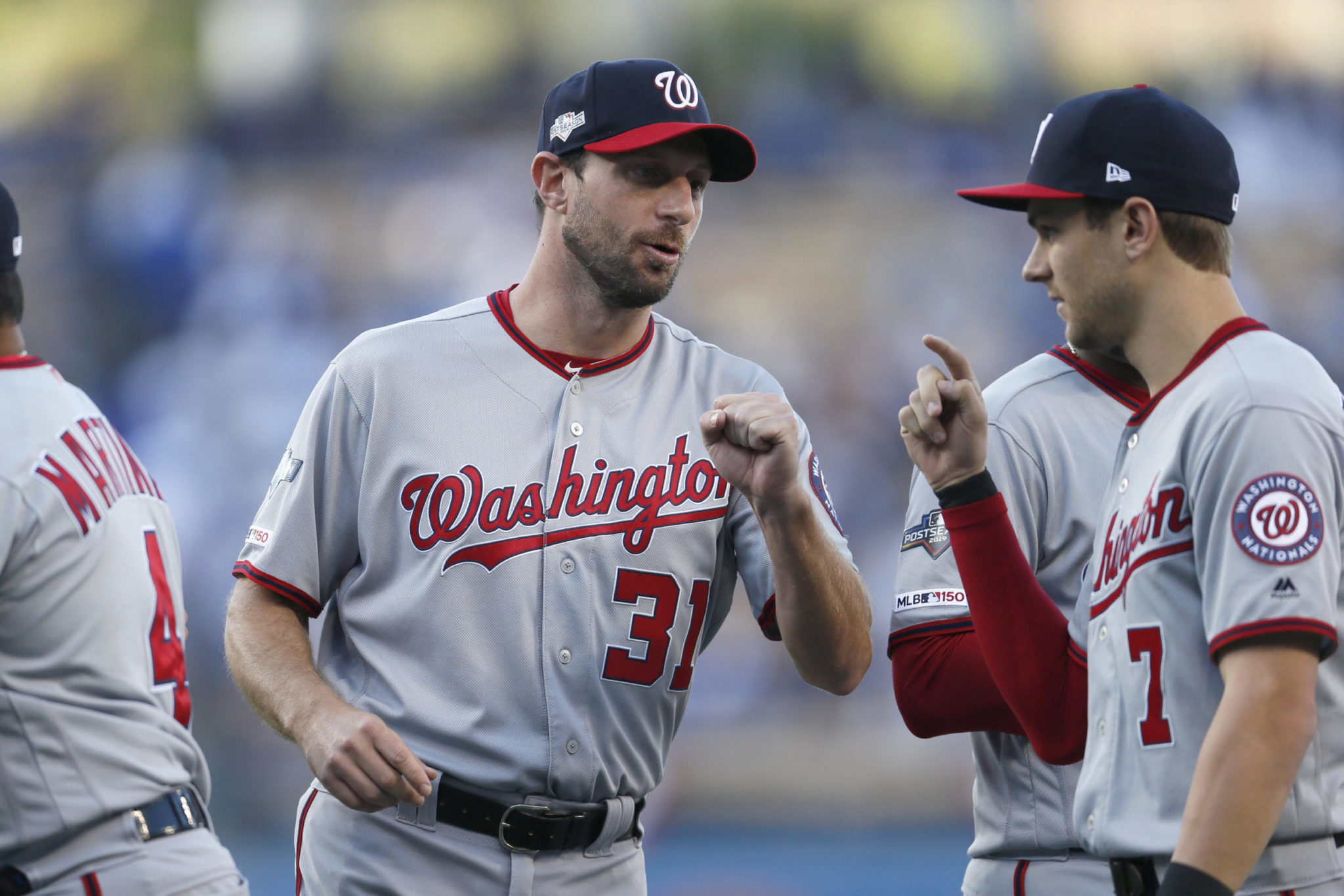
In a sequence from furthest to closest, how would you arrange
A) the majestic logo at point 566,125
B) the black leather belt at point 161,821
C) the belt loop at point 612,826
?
the majestic logo at point 566,125, the belt loop at point 612,826, the black leather belt at point 161,821

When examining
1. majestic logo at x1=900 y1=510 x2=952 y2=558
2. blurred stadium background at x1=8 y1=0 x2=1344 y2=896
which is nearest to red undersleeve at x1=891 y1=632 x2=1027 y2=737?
majestic logo at x1=900 y1=510 x2=952 y2=558

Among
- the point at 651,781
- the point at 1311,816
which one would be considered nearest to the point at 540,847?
the point at 651,781

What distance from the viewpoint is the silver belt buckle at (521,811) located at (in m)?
2.14

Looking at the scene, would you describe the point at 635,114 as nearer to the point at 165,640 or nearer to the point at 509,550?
the point at 509,550

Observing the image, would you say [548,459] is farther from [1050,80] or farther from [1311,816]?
[1050,80]

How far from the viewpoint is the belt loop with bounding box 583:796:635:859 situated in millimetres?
2221

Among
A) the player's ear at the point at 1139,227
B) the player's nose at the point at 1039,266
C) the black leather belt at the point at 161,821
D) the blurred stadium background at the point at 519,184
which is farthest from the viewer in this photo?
the blurred stadium background at the point at 519,184

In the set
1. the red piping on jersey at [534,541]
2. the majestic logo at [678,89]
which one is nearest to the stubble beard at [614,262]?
the majestic logo at [678,89]

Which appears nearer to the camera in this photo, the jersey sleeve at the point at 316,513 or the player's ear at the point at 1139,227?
the player's ear at the point at 1139,227

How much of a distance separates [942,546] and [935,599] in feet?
0.30

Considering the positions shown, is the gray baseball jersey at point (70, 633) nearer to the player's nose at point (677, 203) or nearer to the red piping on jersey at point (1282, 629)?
the player's nose at point (677, 203)

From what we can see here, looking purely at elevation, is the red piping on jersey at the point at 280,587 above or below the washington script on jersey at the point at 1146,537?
below

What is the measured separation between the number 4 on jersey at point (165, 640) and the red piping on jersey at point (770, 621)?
1.01m

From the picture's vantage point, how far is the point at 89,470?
2277mm
